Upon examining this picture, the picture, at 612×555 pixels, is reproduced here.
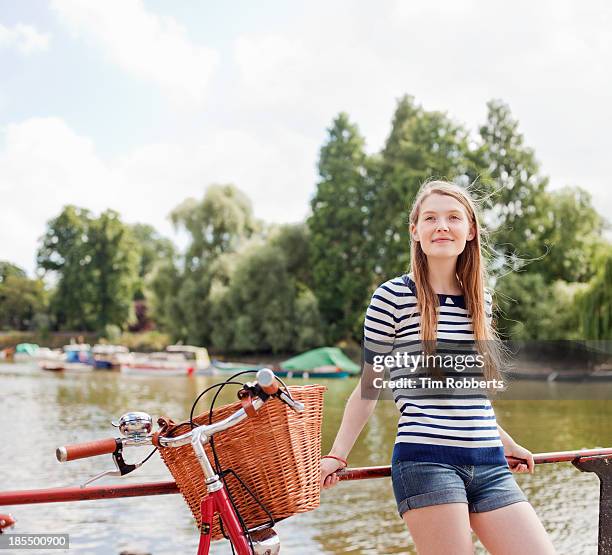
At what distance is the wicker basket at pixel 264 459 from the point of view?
204 centimetres

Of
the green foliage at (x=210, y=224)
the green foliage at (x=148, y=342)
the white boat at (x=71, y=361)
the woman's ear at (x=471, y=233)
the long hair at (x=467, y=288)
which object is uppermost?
the green foliage at (x=210, y=224)

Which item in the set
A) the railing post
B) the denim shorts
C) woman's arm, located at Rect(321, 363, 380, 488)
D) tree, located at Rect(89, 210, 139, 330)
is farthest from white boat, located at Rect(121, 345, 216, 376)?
the denim shorts

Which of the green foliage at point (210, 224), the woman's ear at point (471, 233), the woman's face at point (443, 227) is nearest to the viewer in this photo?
the woman's face at point (443, 227)

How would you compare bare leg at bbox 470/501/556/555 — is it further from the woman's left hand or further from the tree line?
the tree line

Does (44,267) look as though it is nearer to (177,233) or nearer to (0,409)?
(177,233)

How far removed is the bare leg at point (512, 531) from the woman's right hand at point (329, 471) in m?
0.41

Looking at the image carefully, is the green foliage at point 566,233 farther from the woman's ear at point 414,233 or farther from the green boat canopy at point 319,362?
the woman's ear at point 414,233

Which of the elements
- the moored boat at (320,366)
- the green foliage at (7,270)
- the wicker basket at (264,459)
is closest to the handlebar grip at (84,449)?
the wicker basket at (264,459)

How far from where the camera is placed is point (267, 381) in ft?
6.31

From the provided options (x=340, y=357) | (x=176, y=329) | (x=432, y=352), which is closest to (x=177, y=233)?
(x=176, y=329)

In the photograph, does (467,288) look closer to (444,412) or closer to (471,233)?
(471,233)

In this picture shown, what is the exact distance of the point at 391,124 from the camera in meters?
41.4

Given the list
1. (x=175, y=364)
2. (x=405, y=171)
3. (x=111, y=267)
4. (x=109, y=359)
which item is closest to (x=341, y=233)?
(x=405, y=171)

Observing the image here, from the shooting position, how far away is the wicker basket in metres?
2.04
